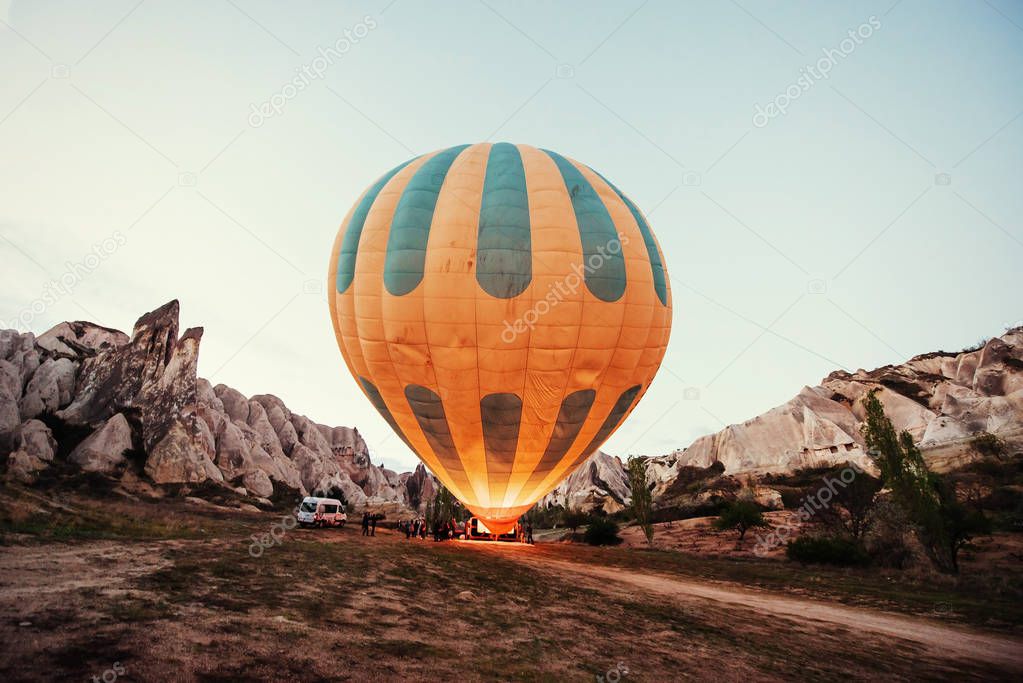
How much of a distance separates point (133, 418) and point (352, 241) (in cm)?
4193

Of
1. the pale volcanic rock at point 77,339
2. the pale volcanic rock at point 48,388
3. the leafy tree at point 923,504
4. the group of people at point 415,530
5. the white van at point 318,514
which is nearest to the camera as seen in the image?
the leafy tree at point 923,504

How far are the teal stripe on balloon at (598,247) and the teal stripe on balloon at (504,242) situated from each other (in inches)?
62.0

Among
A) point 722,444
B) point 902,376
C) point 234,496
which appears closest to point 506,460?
point 234,496

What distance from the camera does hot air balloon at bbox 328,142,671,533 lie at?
1309 cm

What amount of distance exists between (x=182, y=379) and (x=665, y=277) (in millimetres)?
49514

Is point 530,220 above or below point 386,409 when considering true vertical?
above

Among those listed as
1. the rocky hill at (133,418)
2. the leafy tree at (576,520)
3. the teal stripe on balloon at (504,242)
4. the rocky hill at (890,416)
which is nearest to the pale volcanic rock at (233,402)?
the rocky hill at (133,418)

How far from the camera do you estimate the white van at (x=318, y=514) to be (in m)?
21.8

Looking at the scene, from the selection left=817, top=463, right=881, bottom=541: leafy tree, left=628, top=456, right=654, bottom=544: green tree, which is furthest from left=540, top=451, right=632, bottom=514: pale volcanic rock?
left=817, top=463, right=881, bottom=541: leafy tree

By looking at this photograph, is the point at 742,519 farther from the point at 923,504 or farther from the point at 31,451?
the point at 31,451

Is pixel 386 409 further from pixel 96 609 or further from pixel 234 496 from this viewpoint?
pixel 234 496

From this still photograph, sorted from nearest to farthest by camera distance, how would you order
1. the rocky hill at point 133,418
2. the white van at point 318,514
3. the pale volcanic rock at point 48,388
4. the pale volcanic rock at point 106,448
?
the white van at point 318,514, the rocky hill at point 133,418, the pale volcanic rock at point 106,448, the pale volcanic rock at point 48,388

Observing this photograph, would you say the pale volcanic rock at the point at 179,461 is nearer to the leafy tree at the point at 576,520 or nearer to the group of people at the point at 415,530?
the group of people at the point at 415,530

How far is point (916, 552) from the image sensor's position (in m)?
20.9
